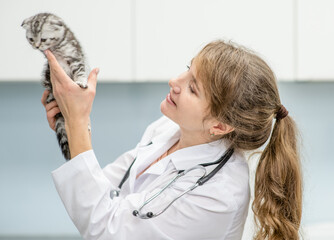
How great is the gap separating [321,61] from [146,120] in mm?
896

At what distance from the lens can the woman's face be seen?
1124 millimetres

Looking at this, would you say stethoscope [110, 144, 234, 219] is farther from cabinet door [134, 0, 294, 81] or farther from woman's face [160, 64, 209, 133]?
cabinet door [134, 0, 294, 81]

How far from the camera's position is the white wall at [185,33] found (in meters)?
1.73

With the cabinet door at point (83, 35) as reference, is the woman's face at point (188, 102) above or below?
below

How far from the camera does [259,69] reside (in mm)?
1129

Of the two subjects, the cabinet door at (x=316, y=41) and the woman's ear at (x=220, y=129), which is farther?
the cabinet door at (x=316, y=41)

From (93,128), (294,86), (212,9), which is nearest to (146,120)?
(93,128)

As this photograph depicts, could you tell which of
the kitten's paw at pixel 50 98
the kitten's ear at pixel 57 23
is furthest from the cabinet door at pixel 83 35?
the kitten's ear at pixel 57 23

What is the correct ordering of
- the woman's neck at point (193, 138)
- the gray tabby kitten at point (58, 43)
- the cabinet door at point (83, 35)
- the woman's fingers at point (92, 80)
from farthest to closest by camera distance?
the cabinet door at point (83, 35)
the woman's neck at point (193, 138)
the woman's fingers at point (92, 80)
the gray tabby kitten at point (58, 43)

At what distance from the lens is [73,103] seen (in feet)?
3.41

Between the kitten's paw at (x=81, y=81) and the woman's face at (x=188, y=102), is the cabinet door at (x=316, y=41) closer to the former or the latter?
the woman's face at (x=188, y=102)

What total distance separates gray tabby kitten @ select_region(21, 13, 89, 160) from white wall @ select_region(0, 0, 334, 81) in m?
0.65

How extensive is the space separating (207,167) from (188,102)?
192 millimetres

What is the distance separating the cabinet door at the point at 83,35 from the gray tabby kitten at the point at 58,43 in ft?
2.05
